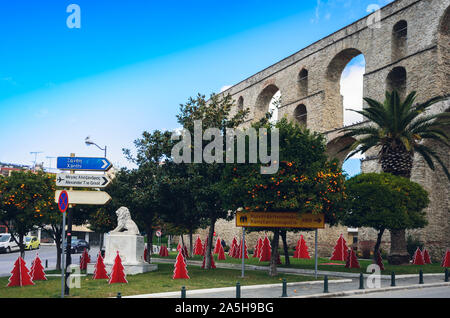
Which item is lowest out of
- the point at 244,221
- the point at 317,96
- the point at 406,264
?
the point at 406,264

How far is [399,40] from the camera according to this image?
31.5 meters

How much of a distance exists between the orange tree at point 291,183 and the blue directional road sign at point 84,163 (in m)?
6.18

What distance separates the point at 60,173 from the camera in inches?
486

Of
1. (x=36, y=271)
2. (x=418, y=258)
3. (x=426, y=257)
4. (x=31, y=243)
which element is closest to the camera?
(x=36, y=271)

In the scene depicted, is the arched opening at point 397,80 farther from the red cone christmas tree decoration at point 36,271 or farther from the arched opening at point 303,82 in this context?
the red cone christmas tree decoration at point 36,271

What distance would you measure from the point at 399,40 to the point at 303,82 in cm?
1022

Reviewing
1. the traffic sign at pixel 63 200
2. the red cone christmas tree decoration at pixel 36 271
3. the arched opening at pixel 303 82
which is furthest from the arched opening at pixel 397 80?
the traffic sign at pixel 63 200

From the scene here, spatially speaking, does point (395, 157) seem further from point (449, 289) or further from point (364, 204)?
point (449, 289)

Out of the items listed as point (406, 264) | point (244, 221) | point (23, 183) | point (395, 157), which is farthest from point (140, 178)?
point (406, 264)

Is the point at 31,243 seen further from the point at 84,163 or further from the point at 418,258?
the point at 84,163

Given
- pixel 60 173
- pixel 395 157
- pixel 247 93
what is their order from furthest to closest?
1. pixel 247 93
2. pixel 395 157
3. pixel 60 173

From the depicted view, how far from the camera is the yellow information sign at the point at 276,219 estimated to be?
1761cm

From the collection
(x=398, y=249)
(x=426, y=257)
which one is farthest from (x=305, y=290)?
(x=426, y=257)
